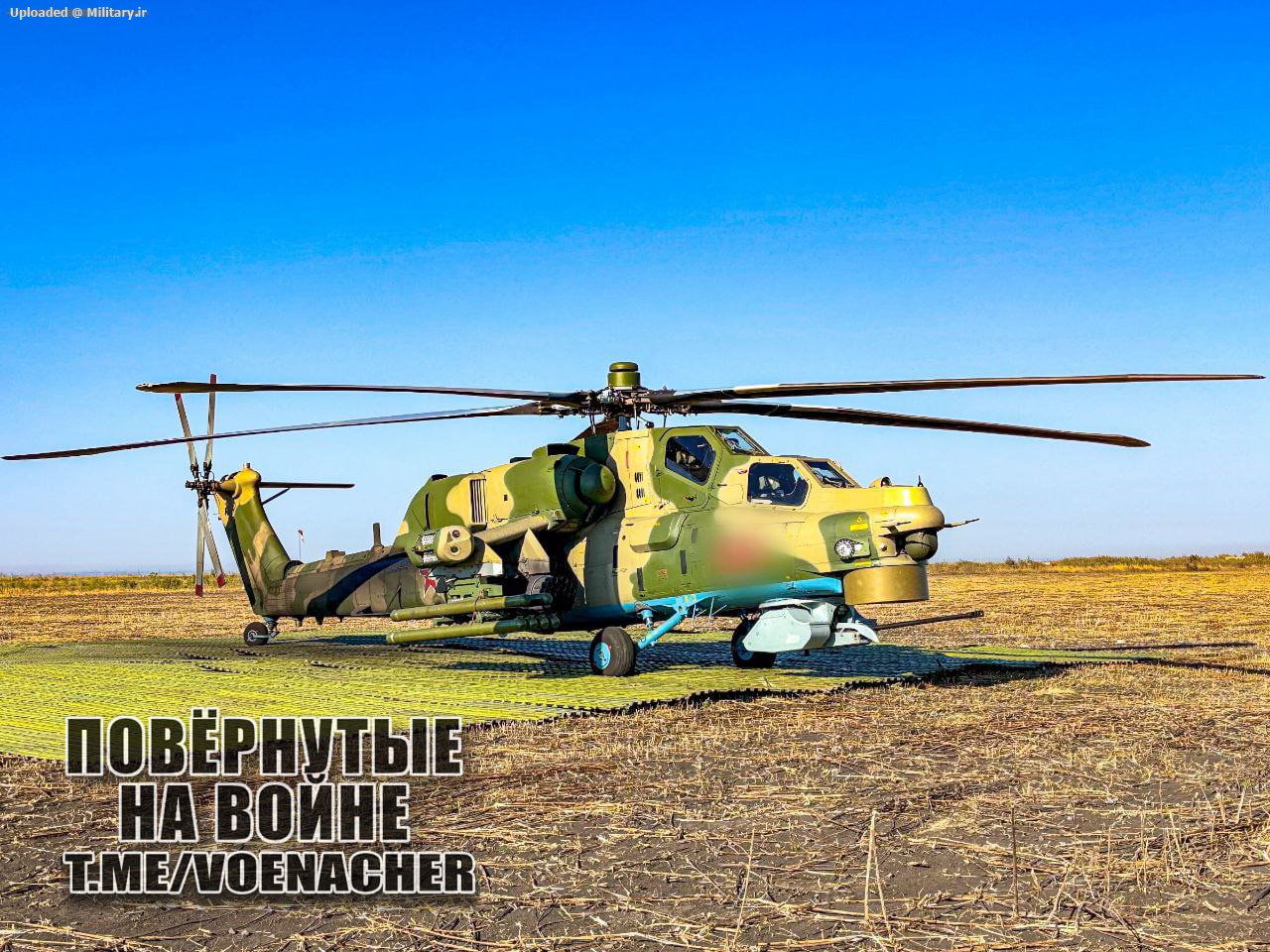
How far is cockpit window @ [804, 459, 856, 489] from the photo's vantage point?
13.5 metres

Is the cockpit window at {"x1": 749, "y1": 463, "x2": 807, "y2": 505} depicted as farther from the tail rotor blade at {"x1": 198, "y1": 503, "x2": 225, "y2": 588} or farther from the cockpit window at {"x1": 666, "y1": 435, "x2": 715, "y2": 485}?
the tail rotor blade at {"x1": 198, "y1": 503, "x2": 225, "y2": 588}

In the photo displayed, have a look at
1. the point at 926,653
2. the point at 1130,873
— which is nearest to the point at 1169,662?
the point at 926,653

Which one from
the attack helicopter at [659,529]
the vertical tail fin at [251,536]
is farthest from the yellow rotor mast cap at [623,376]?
the vertical tail fin at [251,536]

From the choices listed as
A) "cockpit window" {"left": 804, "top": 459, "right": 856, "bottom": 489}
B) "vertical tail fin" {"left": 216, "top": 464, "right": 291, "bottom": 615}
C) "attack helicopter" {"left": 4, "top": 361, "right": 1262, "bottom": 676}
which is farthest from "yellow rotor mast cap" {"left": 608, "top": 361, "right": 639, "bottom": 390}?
"vertical tail fin" {"left": 216, "top": 464, "right": 291, "bottom": 615}

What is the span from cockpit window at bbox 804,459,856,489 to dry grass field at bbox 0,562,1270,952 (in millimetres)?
2643

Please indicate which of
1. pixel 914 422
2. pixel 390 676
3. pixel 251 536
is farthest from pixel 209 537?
pixel 914 422

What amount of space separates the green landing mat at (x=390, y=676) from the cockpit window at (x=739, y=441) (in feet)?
9.60

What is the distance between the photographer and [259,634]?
66.0 feet

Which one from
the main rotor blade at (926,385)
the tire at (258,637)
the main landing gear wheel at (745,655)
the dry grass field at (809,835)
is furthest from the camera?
the tire at (258,637)

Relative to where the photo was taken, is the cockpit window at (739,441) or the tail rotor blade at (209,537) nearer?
the cockpit window at (739,441)

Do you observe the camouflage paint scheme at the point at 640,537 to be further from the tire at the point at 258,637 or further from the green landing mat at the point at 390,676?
the tire at the point at 258,637

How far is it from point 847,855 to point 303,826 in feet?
10.5

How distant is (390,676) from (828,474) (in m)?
6.40

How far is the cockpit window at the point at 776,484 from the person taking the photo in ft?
44.5
